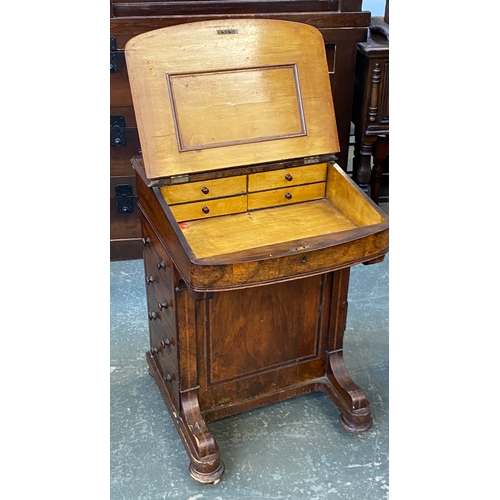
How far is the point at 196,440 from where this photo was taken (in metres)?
2.23

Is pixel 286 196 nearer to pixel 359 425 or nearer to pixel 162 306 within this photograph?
pixel 162 306

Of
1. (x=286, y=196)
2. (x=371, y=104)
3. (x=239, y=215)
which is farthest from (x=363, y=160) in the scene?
(x=239, y=215)

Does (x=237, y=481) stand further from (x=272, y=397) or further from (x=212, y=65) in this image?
(x=212, y=65)

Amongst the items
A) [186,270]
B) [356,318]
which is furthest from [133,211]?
[186,270]

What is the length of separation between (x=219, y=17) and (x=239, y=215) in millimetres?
1238

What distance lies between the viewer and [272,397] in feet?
8.14

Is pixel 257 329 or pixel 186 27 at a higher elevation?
pixel 186 27

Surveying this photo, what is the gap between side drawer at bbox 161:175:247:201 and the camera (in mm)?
2053

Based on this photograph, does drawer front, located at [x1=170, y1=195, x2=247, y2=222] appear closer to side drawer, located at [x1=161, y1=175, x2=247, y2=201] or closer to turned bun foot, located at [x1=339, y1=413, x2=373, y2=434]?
side drawer, located at [x1=161, y1=175, x2=247, y2=201]

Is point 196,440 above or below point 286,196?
below

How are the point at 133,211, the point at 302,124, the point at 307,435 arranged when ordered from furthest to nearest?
the point at 133,211 < the point at 307,435 < the point at 302,124

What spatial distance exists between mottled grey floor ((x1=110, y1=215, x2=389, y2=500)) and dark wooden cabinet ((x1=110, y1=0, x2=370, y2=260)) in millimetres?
1027

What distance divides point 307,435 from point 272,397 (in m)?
0.20

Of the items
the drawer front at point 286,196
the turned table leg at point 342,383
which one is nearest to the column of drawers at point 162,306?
the drawer front at point 286,196
